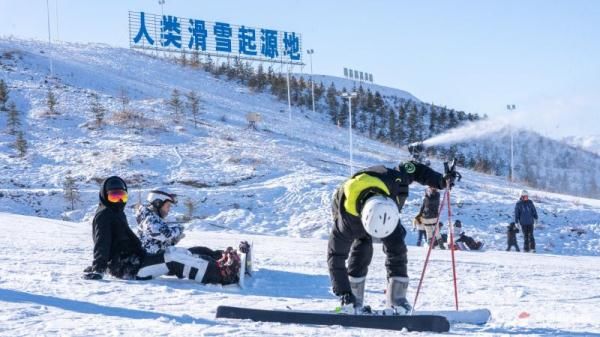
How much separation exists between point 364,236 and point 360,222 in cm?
21

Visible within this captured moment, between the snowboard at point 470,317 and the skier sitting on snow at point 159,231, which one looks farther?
the skier sitting on snow at point 159,231

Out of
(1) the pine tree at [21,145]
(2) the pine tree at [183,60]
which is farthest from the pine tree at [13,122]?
(2) the pine tree at [183,60]

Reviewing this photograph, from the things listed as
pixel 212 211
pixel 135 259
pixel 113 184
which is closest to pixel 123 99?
pixel 212 211

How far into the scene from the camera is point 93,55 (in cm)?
4841

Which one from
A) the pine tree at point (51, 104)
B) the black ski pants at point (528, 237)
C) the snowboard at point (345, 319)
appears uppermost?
the pine tree at point (51, 104)

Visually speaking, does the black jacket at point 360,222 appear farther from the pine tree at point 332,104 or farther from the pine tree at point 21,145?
the pine tree at point 332,104

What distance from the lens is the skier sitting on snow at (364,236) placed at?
5.63 m

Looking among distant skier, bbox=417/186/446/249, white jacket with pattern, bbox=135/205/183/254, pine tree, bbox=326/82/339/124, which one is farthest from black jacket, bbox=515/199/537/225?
pine tree, bbox=326/82/339/124

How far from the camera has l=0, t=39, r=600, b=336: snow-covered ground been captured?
6.03 metres

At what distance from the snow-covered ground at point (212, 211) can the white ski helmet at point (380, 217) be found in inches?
32.6

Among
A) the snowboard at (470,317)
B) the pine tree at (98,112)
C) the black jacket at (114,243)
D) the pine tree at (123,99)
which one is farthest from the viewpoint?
the pine tree at (123,99)

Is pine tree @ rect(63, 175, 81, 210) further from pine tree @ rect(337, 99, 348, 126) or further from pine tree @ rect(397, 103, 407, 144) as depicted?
pine tree @ rect(397, 103, 407, 144)

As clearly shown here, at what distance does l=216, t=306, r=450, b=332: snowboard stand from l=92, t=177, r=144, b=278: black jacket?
244 cm

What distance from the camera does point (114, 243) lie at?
775 centimetres
